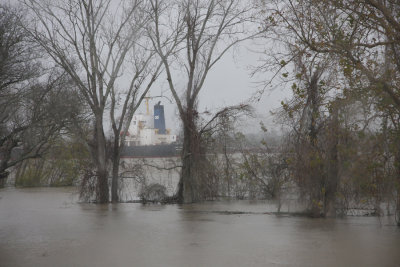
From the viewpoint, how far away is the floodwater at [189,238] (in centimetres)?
850

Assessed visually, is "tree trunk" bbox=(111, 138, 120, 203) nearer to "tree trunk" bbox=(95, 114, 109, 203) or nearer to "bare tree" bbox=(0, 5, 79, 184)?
"tree trunk" bbox=(95, 114, 109, 203)

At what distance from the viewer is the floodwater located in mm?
8500

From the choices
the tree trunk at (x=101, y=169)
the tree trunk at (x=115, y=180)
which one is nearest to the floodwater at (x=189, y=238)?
the tree trunk at (x=101, y=169)

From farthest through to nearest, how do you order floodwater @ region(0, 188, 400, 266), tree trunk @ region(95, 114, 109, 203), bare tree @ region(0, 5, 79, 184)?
tree trunk @ region(95, 114, 109, 203) < bare tree @ region(0, 5, 79, 184) < floodwater @ region(0, 188, 400, 266)

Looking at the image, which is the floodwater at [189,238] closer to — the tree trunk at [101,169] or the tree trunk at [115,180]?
the tree trunk at [101,169]

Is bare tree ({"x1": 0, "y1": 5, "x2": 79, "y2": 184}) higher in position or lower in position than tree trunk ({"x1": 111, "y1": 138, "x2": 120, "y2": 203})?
higher

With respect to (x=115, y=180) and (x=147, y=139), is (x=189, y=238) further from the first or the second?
(x=147, y=139)

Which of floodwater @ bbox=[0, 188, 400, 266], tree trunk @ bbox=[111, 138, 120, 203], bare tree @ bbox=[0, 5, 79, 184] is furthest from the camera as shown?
tree trunk @ bbox=[111, 138, 120, 203]

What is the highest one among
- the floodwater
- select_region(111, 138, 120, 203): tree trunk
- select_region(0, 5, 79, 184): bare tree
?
select_region(0, 5, 79, 184): bare tree

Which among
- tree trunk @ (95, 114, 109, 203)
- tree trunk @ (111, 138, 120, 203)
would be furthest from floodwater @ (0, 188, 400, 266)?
tree trunk @ (111, 138, 120, 203)

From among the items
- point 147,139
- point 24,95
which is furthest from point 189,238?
point 147,139

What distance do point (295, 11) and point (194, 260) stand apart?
5259 millimetres

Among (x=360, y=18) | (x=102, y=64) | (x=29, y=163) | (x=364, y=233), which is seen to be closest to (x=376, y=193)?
(x=364, y=233)

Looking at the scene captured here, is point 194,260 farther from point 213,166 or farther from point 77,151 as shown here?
point 77,151
